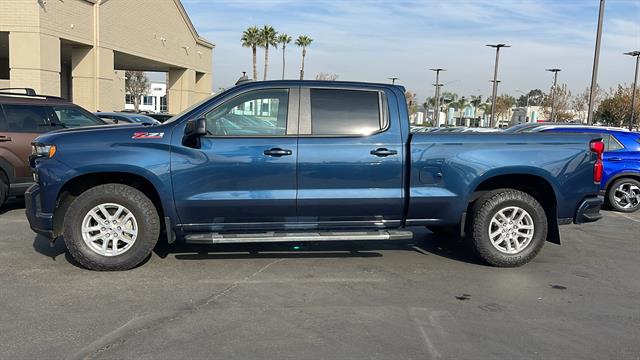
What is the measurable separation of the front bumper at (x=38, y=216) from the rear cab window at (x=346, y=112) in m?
2.84

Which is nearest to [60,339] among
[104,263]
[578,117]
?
[104,263]

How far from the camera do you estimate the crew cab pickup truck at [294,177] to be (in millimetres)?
5473

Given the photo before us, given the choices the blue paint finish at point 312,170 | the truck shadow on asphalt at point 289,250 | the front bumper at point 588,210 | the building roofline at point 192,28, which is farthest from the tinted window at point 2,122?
the building roofline at point 192,28

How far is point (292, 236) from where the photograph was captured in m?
5.57

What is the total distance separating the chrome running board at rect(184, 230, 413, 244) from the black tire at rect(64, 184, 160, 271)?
0.43 m

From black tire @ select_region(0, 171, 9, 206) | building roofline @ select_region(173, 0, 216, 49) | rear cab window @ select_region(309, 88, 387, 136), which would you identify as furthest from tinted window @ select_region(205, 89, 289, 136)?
building roofline @ select_region(173, 0, 216, 49)

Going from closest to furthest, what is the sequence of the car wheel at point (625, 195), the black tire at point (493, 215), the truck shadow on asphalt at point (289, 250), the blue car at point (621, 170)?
the black tire at point (493, 215) < the truck shadow on asphalt at point (289, 250) < the blue car at point (621, 170) < the car wheel at point (625, 195)

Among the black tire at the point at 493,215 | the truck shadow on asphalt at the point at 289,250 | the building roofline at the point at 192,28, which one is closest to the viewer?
the black tire at the point at 493,215

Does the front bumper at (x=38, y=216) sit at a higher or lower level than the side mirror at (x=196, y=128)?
lower

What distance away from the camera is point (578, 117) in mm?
67375

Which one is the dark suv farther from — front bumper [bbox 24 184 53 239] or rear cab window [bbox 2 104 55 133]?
front bumper [bbox 24 184 53 239]

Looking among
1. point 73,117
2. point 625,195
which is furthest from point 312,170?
point 625,195

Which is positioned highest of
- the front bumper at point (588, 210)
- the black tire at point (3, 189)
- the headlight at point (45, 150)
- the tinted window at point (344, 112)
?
the tinted window at point (344, 112)

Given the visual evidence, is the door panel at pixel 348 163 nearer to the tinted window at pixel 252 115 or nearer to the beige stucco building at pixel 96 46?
the tinted window at pixel 252 115
